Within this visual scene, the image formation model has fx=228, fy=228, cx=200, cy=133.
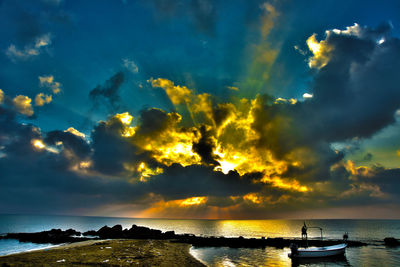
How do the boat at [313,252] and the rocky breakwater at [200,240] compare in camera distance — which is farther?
the rocky breakwater at [200,240]

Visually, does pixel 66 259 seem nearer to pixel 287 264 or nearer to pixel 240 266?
pixel 240 266

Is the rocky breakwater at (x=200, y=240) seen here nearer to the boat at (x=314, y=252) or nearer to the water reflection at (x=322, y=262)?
the boat at (x=314, y=252)

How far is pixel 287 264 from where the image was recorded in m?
41.2

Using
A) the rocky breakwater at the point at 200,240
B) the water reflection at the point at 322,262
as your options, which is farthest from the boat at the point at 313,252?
the rocky breakwater at the point at 200,240

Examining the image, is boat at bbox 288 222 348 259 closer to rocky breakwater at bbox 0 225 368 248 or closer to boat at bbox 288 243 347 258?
boat at bbox 288 243 347 258

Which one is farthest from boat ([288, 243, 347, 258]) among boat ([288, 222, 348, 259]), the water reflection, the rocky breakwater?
the rocky breakwater

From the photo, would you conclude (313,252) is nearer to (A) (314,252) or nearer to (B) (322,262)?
(A) (314,252)

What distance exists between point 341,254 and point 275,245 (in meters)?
18.7

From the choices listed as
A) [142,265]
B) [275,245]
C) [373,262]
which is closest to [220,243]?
[275,245]

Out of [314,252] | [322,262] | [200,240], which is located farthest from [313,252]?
[200,240]

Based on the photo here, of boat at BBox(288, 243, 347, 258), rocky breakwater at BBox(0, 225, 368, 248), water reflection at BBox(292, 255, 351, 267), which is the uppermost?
boat at BBox(288, 243, 347, 258)

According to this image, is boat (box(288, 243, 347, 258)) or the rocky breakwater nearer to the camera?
boat (box(288, 243, 347, 258))

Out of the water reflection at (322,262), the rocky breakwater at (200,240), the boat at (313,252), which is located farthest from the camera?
the rocky breakwater at (200,240)

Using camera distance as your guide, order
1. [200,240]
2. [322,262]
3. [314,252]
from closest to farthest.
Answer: [322,262] < [314,252] < [200,240]
